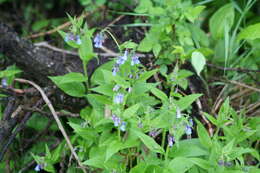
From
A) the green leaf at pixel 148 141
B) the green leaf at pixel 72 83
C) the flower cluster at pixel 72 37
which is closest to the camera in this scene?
the green leaf at pixel 148 141

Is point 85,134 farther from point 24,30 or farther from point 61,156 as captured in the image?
point 24,30

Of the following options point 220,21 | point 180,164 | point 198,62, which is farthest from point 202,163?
point 220,21

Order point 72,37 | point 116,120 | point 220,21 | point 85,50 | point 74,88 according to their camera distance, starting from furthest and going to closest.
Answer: point 220,21
point 74,88
point 85,50
point 72,37
point 116,120

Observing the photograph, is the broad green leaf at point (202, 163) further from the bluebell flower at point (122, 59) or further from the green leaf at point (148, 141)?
the bluebell flower at point (122, 59)

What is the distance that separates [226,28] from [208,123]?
73cm

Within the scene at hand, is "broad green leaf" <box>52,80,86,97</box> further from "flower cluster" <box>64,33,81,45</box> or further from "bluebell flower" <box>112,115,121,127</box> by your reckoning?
"bluebell flower" <box>112,115,121,127</box>

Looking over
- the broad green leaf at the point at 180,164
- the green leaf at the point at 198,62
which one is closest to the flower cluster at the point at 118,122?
the broad green leaf at the point at 180,164

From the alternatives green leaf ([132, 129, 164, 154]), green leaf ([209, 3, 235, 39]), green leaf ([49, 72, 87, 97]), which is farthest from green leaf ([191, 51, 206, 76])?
green leaf ([209, 3, 235, 39])

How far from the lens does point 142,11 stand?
2.76 meters

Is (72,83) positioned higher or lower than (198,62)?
lower

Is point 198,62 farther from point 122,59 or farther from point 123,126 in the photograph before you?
point 123,126

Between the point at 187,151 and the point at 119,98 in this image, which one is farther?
the point at 187,151

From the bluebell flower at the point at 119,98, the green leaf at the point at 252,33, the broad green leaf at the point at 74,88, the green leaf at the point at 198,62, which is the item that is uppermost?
the green leaf at the point at 252,33

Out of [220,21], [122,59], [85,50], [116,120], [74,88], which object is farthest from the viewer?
[220,21]
